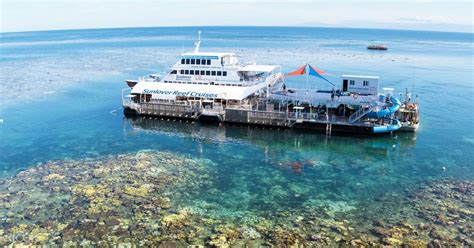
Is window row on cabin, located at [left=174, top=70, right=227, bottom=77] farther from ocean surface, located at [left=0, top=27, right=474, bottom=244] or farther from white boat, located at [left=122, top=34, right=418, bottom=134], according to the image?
ocean surface, located at [left=0, top=27, right=474, bottom=244]

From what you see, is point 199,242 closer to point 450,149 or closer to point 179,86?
point 450,149

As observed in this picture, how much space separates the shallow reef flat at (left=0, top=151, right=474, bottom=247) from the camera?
22.8m

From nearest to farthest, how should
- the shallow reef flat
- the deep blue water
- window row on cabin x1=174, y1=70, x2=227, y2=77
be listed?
1. the shallow reef flat
2. the deep blue water
3. window row on cabin x1=174, y1=70, x2=227, y2=77

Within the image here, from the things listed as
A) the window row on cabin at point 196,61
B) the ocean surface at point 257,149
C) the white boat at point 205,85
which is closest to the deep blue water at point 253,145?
the ocean surface at point 257,149

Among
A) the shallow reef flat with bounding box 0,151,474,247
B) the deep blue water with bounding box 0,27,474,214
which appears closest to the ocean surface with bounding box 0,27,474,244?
the deep blue water with bounding box 0,27,474,214

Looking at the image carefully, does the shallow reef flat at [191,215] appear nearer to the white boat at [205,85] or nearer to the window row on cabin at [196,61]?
the white boat at [205,85]

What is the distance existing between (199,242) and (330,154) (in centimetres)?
2029

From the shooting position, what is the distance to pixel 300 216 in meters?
25.6

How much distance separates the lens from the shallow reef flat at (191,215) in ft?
74.8

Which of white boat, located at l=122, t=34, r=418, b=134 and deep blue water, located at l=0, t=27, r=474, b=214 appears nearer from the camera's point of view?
deep blue water, located at l=0, t=27, r=474, b=214

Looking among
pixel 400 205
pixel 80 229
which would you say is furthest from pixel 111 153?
pixel 400 205

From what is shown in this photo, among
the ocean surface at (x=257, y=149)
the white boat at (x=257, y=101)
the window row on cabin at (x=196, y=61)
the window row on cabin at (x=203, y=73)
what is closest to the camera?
the ocean surface at (x=257, y=149)

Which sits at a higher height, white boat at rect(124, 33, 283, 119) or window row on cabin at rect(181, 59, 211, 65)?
window row on cabin at rect(181, 59, 211, 65)

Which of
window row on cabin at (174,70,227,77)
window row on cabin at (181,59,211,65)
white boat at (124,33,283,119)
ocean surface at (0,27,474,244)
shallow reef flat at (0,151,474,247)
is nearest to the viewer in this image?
shallow reef flat at (0,151,474,247)
